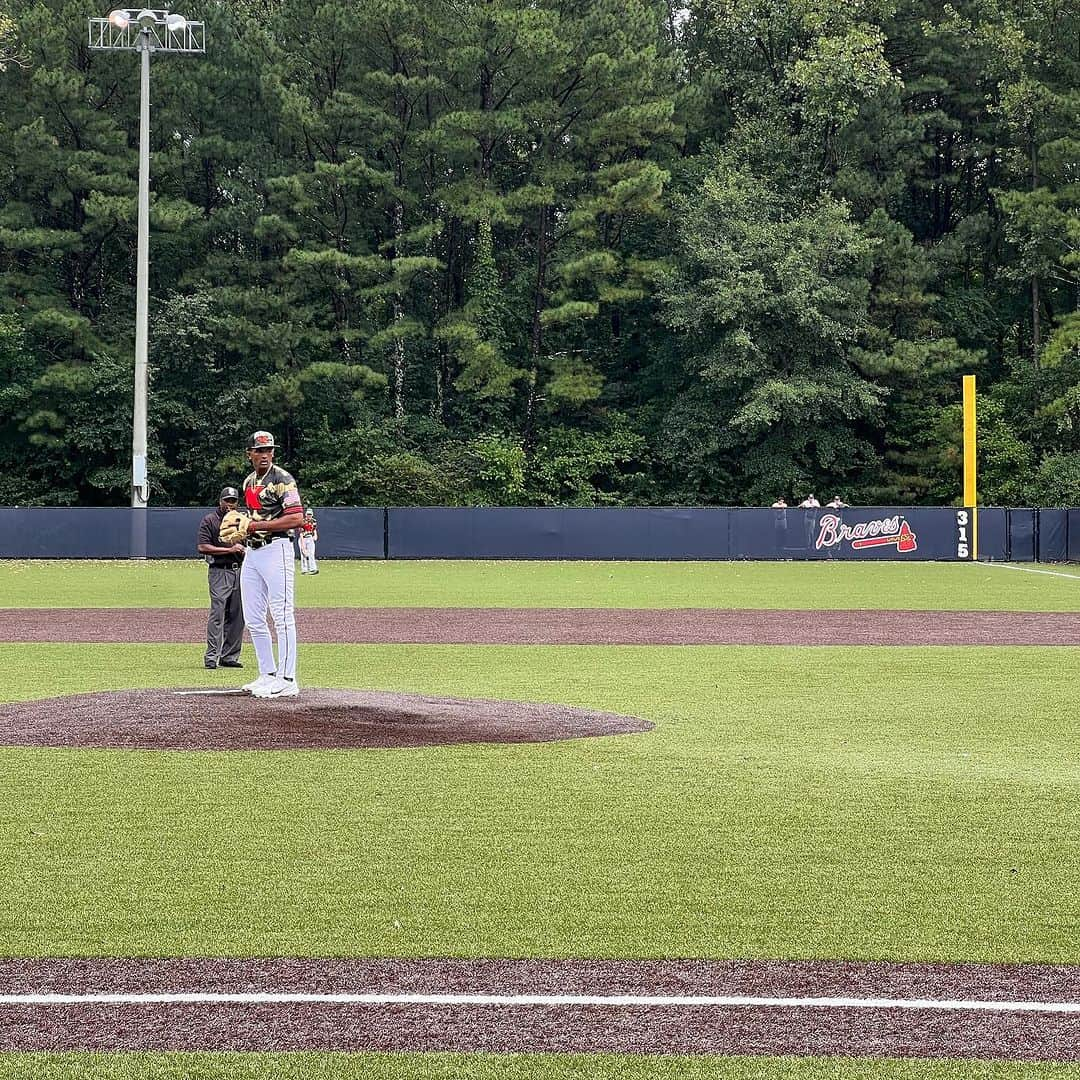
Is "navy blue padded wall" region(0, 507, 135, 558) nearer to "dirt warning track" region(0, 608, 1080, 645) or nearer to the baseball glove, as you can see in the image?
"dirt warning track" region(0, 608, 1080, 645)

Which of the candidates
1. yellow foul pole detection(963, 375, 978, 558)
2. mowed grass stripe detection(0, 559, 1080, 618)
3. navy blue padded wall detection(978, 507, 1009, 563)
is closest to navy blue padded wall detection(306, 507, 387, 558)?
mowed grass stripe detection(0, 559, 1080, 618)

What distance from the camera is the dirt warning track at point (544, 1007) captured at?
514 centimetres

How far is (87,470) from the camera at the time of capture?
56750mm

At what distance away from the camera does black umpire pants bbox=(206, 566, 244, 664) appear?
1655 centimetres

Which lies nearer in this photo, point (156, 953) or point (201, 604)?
point (156, 953)

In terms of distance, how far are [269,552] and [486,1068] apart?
8193 mm

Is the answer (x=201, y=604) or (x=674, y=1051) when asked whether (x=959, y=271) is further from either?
(x=674, y=1051)

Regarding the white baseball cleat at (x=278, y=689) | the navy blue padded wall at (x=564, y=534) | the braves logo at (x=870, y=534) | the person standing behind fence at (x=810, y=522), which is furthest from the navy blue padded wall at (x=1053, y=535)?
the white baseball cleat at (x=278, y=689)

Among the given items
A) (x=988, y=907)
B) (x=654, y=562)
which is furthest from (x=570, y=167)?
(x=988, y=907)

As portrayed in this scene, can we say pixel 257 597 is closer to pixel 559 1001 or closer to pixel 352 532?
pixel 559 1001

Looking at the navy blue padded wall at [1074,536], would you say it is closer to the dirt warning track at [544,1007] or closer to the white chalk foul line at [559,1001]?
the dirt warning track at [544,1007]

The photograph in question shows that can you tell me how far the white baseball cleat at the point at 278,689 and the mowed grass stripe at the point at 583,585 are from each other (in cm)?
1439

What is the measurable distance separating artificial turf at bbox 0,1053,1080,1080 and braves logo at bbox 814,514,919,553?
1625 inches

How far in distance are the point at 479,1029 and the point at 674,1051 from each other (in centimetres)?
67
